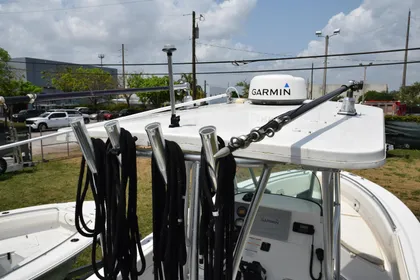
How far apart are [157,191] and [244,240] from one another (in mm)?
397

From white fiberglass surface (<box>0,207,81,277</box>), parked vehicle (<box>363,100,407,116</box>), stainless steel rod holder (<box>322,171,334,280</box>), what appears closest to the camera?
stainless steel rod holder (<box>322,171,334,280</box>)

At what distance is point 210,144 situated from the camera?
1.13 m

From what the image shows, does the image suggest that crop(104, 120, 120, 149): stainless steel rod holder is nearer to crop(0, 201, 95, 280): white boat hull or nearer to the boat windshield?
the boat windshield

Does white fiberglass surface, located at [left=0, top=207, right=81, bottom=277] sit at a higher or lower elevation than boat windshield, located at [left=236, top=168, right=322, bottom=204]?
lower

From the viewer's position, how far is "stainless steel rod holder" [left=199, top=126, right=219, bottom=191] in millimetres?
1114

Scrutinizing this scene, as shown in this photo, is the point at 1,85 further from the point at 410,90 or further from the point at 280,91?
the point at 410,90

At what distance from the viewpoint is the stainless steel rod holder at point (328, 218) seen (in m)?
1.77

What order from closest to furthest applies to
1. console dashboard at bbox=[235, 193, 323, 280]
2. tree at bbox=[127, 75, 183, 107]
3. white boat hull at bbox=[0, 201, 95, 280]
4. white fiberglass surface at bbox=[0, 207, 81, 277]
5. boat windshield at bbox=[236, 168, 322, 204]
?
console dashboard at bbox=[235, 193, 323, 280]
boat windshield at bbox=[236, 168, 322, 204]
white boat hull at bbox=[0, 201, 95, 280]
white fiberglass surface at bbox=[0, 207, 81, 277]
tree at bbox=[127, 75, 183, 107]

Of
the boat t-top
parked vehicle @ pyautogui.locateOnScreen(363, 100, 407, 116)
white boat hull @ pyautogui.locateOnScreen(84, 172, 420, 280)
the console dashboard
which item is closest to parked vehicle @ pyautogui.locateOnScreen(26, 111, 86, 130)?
parked vehicle @ pyautogui.locateOnScreen(363, 100, 407, 116)

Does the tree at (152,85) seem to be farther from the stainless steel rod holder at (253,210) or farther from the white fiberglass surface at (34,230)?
the stainless steel rod holder at (253,210)

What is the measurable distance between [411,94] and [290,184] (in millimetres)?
36431

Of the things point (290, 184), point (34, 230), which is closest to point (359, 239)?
point (290, 184)

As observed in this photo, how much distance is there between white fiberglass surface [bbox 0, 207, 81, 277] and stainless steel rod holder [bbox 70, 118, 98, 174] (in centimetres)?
284

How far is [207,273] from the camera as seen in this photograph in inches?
48.8
